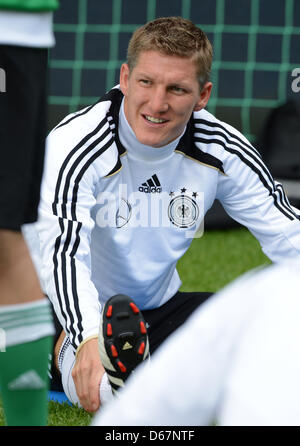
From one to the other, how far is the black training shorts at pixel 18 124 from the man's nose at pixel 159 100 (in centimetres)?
92

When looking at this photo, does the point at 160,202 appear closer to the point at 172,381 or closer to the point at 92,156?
the point at 92,156

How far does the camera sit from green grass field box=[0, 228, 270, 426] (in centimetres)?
429

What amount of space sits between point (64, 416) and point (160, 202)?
71cm

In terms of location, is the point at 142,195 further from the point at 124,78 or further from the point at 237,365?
the point at 237,365

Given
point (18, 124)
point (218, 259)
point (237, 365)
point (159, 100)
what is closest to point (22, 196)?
point (18, 124)

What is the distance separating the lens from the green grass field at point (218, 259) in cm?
429

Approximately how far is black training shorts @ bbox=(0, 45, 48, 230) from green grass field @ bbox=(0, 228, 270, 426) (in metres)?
2.46

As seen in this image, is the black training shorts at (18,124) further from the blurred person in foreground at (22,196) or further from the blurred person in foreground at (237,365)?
the blurred person in foreground at (237,365)

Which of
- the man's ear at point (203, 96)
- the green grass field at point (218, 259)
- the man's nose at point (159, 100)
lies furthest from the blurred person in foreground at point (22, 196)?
the green grass field at point (218, 259)

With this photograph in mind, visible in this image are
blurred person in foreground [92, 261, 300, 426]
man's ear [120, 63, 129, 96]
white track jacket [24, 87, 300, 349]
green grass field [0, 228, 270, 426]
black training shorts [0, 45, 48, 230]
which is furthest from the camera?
green grass field [0, 228, 270, 426]

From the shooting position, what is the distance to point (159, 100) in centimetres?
260

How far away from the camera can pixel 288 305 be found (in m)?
1.00

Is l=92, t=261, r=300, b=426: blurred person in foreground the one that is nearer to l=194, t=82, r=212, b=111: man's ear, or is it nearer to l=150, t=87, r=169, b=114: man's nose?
l=150, t=87, r=169, b=114: man's nose

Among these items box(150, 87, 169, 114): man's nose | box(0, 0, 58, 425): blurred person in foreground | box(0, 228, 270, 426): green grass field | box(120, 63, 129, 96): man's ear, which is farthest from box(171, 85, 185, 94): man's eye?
box(0, 228, 270, 426): green grass field
